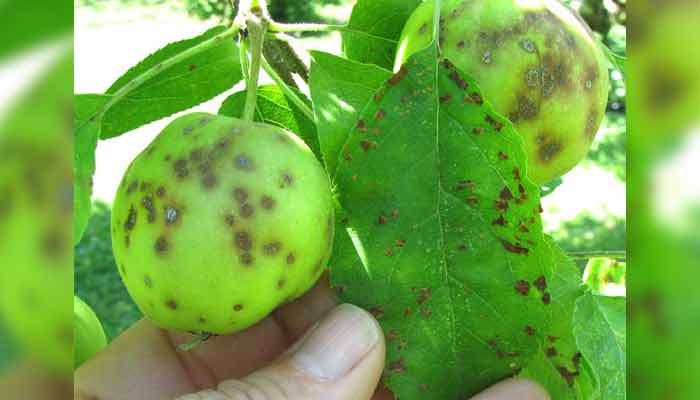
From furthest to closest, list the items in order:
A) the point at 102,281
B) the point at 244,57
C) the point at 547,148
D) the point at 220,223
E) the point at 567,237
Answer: the point at 567,237 < the point at 102,281 < the point at 244,57 < the point at 547,148 < the point at 220,223

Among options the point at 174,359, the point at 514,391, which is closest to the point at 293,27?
the point at 514,391

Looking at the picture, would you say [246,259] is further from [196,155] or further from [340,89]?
[340,89]

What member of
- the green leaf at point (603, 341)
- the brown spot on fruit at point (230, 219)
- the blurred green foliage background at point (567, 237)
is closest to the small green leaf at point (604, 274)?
the green leaf at point (603, 341)

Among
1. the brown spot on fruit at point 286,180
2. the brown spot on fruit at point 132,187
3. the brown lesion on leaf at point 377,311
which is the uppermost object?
the brown spot on fruit at point 286,180

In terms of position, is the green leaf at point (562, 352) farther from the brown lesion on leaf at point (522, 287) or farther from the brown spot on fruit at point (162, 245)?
the brown spot on fruit at point (162, 245)

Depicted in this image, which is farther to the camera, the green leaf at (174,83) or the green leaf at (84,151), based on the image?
the green leaf at (174,83)

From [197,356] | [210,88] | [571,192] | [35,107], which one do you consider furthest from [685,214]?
[571,192]

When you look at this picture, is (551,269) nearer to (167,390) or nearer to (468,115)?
(468,115)
